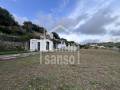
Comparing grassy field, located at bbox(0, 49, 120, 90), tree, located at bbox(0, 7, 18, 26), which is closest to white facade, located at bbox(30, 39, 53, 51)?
tree, located at bbox(0, 7, 18, 26)

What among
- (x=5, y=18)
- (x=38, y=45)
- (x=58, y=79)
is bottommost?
(x=58, y=79)

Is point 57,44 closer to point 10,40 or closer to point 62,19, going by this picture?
point 62,19

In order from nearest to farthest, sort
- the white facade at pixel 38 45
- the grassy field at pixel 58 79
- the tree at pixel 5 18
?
the grassy field at pixel 58 79 → the white facade at pixel 38 45 → the tree at pixel 5 18

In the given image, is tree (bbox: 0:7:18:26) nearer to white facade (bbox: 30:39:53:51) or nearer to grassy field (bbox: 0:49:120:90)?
white facade (bbox: 30:39:53:51)

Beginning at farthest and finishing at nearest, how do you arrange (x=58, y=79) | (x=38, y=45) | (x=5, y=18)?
(x=5, y=18) < (x=38, y=45) < (x=58, y=79)

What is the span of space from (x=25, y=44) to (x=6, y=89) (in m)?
23.4

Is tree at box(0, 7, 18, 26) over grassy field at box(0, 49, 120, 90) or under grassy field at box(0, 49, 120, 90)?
over

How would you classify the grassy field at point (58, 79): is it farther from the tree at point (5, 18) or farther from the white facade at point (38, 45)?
the tree at point (5, 18)

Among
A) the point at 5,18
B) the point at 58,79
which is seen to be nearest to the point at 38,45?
the point at 5,18

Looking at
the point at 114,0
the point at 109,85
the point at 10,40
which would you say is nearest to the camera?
the point at 109,85

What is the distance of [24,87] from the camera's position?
4.73 metres

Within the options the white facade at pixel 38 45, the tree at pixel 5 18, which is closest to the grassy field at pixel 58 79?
the white facade at pixel 38 45

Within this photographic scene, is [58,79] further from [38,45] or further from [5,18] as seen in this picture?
[5,18]

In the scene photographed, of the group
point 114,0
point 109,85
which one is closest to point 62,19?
point 114,0
